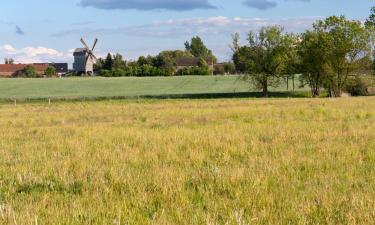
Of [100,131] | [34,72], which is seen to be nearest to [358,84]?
[100,131]

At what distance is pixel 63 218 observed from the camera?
591 centimetres

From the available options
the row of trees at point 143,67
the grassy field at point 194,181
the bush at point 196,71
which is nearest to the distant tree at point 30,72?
the row of trees at point 143,67

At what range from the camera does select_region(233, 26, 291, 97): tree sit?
7150cm

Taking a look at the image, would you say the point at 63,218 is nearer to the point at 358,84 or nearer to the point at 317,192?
the point at 317,192

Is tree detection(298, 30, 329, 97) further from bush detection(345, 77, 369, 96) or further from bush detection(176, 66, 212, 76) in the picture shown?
bush detection(176, 66, 212, 76)

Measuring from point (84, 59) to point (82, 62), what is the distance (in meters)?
3.25

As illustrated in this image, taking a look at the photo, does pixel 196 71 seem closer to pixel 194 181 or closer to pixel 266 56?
pixel 266 56

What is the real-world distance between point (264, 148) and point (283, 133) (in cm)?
327

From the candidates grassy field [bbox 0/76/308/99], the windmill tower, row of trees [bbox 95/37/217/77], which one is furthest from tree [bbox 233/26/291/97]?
the windmill tower

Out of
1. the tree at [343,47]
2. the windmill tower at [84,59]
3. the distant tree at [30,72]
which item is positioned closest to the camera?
the tree at [343,47]

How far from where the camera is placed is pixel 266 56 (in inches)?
2854

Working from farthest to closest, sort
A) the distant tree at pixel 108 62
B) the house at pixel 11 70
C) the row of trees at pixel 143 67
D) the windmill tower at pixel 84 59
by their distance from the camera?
the house at pixel 11 70 → the windmill tower at pixel 84 59 → the distant tree at pixel 108 62 → the row of trees at pixel 143 67

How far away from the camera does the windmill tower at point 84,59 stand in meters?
176

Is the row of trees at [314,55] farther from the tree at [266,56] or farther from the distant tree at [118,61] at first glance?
the distant tree at [118,61]
